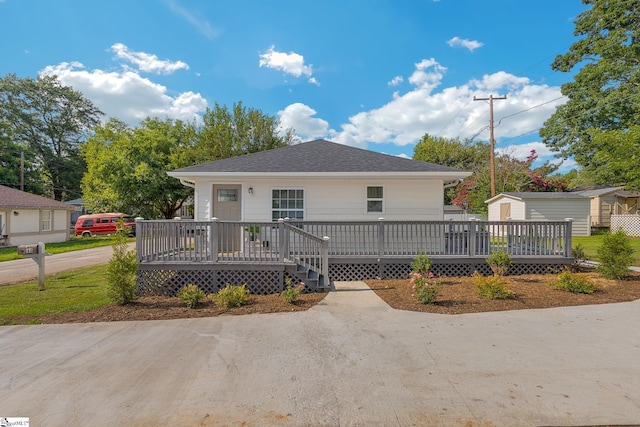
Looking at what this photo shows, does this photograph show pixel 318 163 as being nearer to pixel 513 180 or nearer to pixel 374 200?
pixel 374 200

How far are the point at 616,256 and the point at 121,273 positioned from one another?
36.5ft

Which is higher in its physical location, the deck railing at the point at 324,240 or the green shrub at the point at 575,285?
the deck railing at the point at 324,240

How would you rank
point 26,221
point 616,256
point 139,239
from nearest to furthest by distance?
point 139,239 < point 616,256 < point 26,221

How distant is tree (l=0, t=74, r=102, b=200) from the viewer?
33875mm

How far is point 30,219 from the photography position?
17.8 metres

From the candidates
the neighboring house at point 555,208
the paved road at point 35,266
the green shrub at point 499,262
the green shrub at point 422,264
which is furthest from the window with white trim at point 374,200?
the neighboring house at point 555,208

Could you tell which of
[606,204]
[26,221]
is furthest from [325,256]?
[606,204]

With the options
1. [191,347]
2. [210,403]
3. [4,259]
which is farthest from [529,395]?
[4,259]

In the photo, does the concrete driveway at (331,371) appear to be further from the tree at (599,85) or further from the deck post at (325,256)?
the tree at (599,85)

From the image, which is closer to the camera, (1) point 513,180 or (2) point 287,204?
(2) point 287,204

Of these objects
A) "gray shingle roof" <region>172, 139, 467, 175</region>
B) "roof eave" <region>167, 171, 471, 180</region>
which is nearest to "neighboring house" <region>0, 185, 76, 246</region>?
"gray shingle roof" <region>172, 139, 467, 175</region>

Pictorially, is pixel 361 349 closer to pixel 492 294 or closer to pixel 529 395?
pixel 529 395

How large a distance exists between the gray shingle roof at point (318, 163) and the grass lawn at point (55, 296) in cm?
381

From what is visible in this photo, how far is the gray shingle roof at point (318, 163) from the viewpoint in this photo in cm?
885
